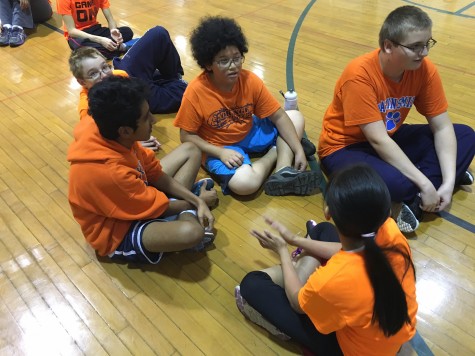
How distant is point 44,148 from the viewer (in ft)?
7.62

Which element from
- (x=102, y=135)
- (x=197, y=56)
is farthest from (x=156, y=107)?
(x=102, y=135)

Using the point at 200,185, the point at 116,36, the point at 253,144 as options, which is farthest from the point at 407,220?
the point at 116,36

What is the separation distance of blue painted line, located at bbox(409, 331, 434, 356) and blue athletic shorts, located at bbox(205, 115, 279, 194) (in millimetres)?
1040

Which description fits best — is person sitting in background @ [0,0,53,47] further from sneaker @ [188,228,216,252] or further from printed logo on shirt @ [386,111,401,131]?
printed logo on shirt @ [386,111,401,131]

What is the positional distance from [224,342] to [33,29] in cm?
385

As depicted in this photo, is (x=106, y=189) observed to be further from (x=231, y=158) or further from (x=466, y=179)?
(x=466, y=179)

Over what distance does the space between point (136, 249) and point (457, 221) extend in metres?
1.41

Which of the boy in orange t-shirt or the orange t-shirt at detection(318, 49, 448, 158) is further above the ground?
the orange t-shirt at detection(318, 49, 448, 158)

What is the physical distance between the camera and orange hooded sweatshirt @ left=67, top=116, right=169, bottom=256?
1364mm

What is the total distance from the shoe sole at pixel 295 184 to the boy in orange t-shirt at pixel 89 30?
2.03 m

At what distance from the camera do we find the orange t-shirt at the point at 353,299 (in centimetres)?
92

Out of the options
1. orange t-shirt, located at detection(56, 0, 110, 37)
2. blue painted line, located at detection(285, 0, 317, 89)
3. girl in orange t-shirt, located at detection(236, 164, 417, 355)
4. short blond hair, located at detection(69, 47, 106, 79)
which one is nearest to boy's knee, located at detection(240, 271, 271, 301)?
girl in orange t-shirt, located at detection(236, 164, 417, 355)

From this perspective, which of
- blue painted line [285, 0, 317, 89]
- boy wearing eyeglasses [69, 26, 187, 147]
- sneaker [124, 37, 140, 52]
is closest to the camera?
boy wearing eyeglasses [69, 26, 187, 147]

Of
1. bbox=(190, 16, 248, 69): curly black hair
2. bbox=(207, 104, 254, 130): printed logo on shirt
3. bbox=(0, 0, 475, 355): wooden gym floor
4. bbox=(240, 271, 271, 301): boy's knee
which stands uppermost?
bbox=(190, 16, 248, 69): curly black hair
